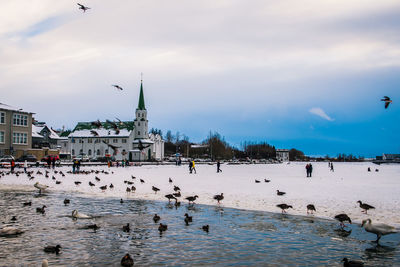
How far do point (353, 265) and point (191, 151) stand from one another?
181225 millimetres

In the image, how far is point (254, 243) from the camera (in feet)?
36.3

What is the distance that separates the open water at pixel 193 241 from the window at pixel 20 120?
62675 millimetres

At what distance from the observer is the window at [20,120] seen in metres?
72.2

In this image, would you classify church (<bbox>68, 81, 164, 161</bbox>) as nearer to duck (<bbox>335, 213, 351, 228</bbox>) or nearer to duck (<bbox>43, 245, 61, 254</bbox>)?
duck (<bbox>335, 213, 351, 228</bbox>)

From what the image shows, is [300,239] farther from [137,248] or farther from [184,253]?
[137,248]

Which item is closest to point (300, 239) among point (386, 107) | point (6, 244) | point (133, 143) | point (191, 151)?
point (6, 244)

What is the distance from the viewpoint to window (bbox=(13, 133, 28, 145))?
236 ft

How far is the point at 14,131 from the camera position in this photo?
235 ft

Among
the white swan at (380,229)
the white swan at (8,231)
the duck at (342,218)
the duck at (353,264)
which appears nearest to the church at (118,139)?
the white swan at (8,231)

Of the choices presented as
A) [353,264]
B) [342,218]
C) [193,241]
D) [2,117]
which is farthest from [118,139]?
[353,264]

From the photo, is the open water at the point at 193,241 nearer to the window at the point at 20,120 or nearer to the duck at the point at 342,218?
the duck at the point at 342,218

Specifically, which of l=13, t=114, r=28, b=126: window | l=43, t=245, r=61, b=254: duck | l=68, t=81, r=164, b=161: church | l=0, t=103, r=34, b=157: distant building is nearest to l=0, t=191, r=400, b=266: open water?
l=43, t=245, r=61, b=254: duck

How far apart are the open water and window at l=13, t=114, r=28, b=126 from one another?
62675mm

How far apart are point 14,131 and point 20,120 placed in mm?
2995
